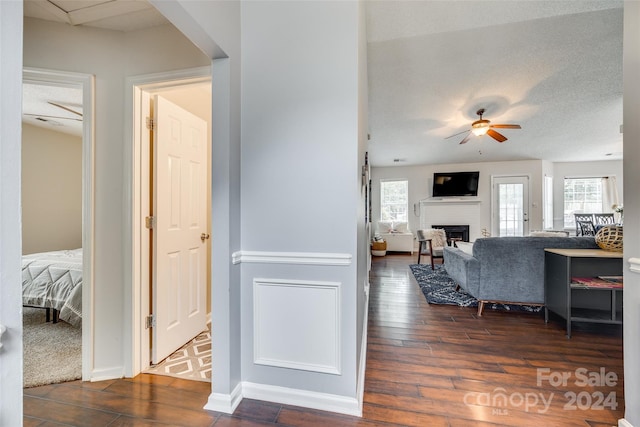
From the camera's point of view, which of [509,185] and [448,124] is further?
[509,185]

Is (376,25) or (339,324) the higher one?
(376,25)

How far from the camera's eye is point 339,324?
1.57m

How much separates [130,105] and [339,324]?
2.02 m

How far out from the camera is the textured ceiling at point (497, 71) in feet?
8.70

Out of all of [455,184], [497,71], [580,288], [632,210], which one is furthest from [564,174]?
[632,210]

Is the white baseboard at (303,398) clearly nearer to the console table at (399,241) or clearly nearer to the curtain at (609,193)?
the console table at (399,241)

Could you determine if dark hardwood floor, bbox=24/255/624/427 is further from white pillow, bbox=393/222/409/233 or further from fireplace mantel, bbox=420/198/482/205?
fireplace mantel, bbox=420/198/482/205

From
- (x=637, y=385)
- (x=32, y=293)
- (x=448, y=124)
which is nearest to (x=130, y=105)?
(x=32, y=293)

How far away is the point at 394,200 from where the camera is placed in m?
8.02

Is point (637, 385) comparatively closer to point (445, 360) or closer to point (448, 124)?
point (445, 360)

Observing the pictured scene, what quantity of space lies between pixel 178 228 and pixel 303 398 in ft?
5.16

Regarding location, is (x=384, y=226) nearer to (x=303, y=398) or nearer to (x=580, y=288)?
(x=580, y=288)

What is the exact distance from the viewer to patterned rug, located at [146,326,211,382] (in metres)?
1.92

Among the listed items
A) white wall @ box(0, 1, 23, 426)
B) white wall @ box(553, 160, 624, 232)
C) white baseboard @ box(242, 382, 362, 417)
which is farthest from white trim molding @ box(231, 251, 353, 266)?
white wall @ box(553, 160, 624, 232)
